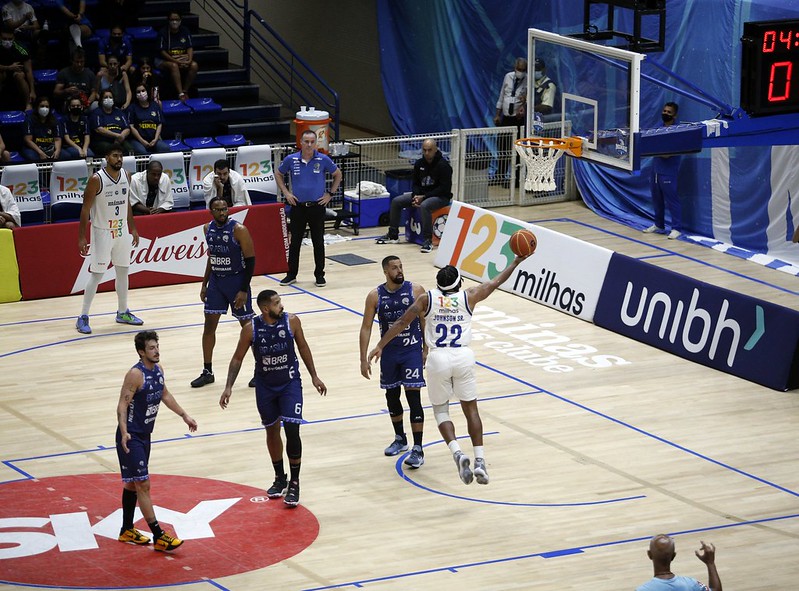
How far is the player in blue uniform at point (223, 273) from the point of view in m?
14.5

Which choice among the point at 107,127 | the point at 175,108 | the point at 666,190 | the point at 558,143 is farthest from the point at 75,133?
the point at 666,190

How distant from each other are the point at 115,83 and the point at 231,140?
2151 mm

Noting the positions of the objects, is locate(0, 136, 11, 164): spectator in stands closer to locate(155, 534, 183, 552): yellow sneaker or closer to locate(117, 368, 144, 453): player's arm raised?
locate(117, 368, 144, 453): player's arm raised

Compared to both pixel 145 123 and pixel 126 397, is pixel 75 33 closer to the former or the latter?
pixel 145 123

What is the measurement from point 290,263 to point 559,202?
686 centimetres

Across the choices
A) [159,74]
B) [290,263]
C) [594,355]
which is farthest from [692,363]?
[159,74]

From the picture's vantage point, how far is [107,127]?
2219 cm

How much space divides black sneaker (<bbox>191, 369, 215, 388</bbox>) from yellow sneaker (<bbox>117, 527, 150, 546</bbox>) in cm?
407

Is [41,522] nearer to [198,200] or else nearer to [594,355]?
[594,355]

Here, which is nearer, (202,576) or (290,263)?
(202,576)

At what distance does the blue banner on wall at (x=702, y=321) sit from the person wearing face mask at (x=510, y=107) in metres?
6.64

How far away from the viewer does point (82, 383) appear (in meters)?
15.2

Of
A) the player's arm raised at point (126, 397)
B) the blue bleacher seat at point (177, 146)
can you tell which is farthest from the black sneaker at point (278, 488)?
the blue bleacher seat at point (177, 146)

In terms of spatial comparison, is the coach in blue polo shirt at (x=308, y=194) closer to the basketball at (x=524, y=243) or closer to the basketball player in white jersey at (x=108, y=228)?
the basketball player in white jersey at (x=108, y=228)
